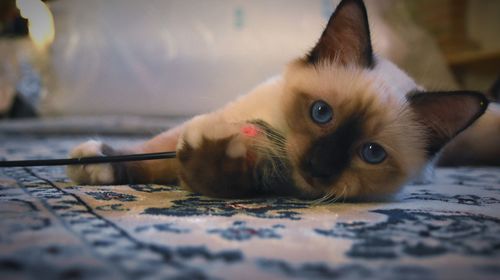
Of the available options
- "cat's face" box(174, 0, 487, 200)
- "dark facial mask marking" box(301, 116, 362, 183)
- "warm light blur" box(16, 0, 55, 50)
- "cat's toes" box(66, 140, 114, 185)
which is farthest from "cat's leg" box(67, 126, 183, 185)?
"warm light blur" box(16, 0, 55, 50)

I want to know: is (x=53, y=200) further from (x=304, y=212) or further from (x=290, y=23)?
(x=290, y=23)

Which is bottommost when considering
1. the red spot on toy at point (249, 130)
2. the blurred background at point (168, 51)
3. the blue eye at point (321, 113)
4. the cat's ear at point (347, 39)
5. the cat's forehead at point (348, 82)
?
the red spot on toy at point (249, 130)

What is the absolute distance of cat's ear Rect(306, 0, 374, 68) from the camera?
1025 mm

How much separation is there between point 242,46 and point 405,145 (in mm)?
1973

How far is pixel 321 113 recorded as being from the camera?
960mm

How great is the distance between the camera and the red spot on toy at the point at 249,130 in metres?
0.92

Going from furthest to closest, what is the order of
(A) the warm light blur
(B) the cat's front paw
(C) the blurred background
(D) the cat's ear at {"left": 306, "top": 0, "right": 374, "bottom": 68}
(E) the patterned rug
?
(A) the warm light blur < (C) the blurred background < (D) the cat's ear at {"left": 306, "top": 0, "right": 374, "bottom": 68} < (B) the cat's front paw < (E) the patterned rug

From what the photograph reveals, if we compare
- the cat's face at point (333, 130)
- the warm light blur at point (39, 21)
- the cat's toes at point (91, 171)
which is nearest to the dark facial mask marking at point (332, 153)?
the cat's face at point (333, 130)

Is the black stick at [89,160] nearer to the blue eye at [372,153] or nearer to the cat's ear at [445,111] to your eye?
the blue eye at [372,153]

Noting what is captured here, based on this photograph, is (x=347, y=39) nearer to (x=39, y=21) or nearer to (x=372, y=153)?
(x=372, y=153)

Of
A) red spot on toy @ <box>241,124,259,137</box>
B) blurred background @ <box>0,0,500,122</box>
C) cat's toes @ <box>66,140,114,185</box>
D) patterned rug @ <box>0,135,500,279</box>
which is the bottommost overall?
patterned rug @ <box>0,135,500,279</box>

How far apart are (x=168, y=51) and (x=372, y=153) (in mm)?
2180

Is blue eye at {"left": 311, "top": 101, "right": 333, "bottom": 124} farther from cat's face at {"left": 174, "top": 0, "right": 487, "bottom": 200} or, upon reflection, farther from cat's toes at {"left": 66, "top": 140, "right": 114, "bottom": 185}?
cat's toes at {"left": 66, "top": 140, "right": 114, "bottom": 185}

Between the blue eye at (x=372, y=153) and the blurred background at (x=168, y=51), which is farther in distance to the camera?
the blurred background at (x=168, y=51)
